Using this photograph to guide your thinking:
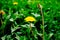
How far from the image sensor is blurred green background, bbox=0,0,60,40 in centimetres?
303

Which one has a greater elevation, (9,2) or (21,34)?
(9,2)

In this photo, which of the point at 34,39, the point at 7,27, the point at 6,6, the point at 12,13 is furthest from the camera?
the point at 6,6

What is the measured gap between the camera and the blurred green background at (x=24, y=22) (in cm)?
303

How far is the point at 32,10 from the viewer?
11.7 ft

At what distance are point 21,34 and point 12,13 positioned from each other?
19.9 inches

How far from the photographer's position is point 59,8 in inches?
148

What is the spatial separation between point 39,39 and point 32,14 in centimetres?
52

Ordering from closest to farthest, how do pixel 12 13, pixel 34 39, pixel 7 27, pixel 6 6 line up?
pixel 34 39, pixel 7 27, pixel 12 13, pixel 6 6

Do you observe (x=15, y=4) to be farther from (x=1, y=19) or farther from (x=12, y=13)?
(x=1, y=19)

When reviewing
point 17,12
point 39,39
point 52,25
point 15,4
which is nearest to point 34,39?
point 39,39

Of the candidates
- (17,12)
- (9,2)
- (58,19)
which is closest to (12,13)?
(17,12)

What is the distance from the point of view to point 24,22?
322 centimetres

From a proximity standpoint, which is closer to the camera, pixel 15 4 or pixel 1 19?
pixel 1 19

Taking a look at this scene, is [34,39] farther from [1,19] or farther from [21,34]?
[1,19]
